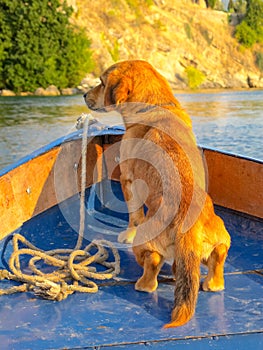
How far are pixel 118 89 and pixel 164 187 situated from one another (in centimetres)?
75

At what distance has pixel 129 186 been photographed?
3.06 meters

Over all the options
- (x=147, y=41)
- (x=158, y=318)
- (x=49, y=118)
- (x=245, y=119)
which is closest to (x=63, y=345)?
(x=158, y=318)

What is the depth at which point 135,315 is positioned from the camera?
2293 millimetres

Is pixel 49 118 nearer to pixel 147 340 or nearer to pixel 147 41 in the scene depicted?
pixel 147 340

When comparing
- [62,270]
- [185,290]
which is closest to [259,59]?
[62,270]

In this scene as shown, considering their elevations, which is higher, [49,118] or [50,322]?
[50,322]

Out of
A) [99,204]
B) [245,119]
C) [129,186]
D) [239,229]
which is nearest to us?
[129,186]

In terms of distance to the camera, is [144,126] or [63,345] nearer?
[63,345]

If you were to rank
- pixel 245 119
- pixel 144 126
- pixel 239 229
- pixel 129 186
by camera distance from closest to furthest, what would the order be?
pixel 144 126 < pixel 129 186 < pixel 239 229 < pixel 245 119

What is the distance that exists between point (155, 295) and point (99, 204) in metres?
1.89

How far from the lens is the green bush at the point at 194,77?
5828 centimetres

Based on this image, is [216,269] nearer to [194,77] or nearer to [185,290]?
[185,290]

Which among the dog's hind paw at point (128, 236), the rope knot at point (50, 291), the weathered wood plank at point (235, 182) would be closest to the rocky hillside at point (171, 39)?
the weathered wood plank at point (235, 182)

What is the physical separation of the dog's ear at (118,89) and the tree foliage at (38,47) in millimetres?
39425
